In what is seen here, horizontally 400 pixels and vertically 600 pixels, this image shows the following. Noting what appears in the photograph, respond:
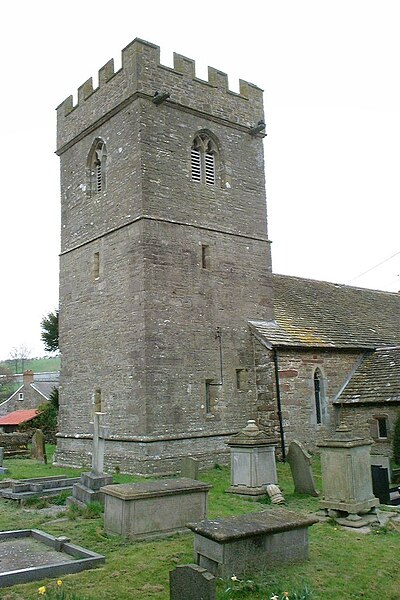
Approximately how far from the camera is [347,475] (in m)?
11.0

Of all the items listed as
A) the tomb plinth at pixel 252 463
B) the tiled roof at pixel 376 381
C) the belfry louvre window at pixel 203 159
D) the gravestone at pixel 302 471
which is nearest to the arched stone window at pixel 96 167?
the belfry louvre window at pixel 203 159

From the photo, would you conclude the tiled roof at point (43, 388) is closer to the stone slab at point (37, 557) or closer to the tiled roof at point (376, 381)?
the tiled roof at point (376, 381)

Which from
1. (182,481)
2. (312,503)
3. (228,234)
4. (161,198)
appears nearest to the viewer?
(182,481)

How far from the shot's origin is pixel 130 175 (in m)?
18.3

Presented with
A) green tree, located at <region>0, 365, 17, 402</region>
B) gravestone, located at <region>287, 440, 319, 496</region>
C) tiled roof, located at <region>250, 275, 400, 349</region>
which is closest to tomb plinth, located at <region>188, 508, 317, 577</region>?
gravestone, located at <region>287, 440, 319, 496</region>

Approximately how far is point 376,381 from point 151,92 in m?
12.5

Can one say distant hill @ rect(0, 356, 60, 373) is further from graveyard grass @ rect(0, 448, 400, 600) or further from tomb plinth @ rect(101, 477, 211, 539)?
tomb plinth @ rect(101, 477, 211, 539)

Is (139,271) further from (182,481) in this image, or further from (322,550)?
(322,550)

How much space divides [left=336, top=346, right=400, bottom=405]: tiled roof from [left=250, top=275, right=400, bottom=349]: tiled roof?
831 mm

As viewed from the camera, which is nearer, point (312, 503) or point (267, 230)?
point (312, 503)

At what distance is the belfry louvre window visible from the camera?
19594 millimetres

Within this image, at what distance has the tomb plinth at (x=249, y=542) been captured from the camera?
280 inches

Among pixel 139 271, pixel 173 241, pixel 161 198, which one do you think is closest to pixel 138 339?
pixel 139 271

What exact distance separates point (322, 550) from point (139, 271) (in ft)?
34.6
